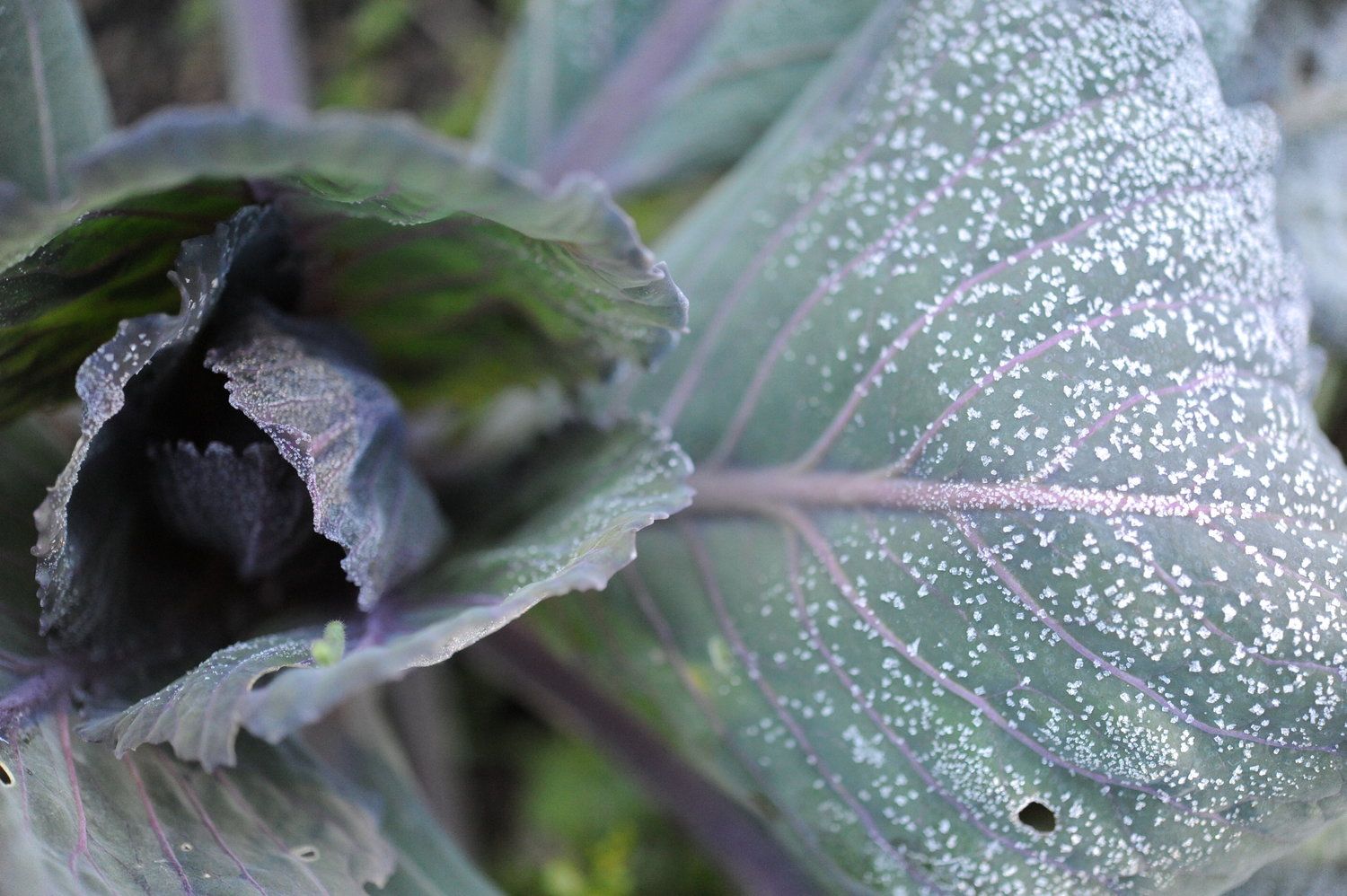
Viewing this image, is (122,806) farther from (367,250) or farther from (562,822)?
(562,822)

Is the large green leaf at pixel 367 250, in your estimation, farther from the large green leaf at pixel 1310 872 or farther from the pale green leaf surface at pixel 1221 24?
the large green leaf at pixel 1310 872

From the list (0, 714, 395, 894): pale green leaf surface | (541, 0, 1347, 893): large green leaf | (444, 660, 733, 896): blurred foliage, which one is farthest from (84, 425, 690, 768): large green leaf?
(444, 660, 733, 896): blurred foliage

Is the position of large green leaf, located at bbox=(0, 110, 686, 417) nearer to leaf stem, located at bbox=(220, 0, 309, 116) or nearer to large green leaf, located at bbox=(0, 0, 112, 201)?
large green leaf, located at bbox=(0, 0, 112, 201)

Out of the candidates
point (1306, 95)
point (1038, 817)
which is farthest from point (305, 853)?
point (1306, 95)

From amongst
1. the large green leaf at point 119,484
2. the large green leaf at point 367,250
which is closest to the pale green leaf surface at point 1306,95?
the large green leaf at point 367,250

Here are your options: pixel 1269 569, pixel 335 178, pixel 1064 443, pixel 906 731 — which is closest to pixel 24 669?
pixel 335 178

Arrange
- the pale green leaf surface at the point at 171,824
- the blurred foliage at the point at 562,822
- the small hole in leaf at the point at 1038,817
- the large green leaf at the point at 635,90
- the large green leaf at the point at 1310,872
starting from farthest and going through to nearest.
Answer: the blurred foliage at the point at 562,822 < the large green leaf at the point at 635,90 < the large green leaf at the point at 1310,872 < the small hole in leaf at the point at 1038,817 < the pale green leaf surface at the point at 171,824

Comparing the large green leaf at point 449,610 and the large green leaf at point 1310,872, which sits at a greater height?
the large green leaf at point 449,610
